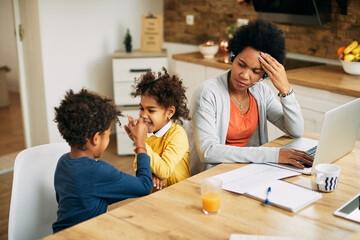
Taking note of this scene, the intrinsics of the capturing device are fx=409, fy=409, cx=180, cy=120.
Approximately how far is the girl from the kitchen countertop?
1292 millimetres

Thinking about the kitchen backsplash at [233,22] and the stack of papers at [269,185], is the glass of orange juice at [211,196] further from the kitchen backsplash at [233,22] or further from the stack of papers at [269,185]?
the kitchen backsplash at [233,22]

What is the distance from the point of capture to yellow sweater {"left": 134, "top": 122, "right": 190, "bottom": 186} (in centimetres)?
165

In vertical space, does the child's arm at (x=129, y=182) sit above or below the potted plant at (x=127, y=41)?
below

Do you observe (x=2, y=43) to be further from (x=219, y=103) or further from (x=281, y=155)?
(x=281, y=155)

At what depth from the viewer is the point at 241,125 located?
2.03 m

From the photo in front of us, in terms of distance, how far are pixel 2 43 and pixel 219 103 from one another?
14.7 feet

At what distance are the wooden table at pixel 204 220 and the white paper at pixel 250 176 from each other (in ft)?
0.17

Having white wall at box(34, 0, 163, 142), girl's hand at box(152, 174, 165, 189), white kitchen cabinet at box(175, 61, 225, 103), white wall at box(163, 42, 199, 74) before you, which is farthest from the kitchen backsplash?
girl's hand at box(152, 174, 165, 189)

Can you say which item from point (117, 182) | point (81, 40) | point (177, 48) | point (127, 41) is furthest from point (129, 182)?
point (177, 48)

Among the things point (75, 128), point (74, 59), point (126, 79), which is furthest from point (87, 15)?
point (75, 128)

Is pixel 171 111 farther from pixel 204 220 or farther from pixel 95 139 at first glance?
pixel 204 220

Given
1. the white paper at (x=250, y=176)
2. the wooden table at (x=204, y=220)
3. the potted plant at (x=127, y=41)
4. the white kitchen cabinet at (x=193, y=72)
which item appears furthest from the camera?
the potted plant at (x=127, y=41)

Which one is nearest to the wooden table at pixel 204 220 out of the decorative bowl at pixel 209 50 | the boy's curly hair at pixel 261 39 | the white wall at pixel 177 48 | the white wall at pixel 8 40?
the boy's curly hair at pixel 261 39

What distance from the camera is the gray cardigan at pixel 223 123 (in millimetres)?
1706
